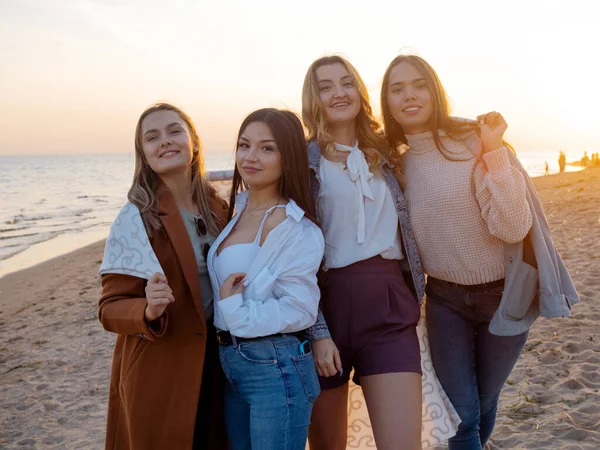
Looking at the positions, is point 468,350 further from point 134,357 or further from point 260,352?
point 134,357

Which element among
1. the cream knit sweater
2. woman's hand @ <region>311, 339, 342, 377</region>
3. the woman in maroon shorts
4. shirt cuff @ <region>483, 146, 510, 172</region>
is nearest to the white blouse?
the woman in maroon shorts

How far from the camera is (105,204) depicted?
88.8ft

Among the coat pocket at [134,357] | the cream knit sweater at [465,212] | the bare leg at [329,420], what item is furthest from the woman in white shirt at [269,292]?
the cream knit sweater at [465,212]

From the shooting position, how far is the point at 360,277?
2.76m

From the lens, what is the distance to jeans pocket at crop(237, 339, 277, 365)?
7.50 feet

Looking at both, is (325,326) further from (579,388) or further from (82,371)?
(82,371)

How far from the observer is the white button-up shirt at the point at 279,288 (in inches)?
88.6

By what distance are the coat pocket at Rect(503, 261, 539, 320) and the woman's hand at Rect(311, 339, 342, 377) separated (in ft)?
3.01

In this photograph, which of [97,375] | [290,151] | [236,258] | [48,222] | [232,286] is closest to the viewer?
[232,286]

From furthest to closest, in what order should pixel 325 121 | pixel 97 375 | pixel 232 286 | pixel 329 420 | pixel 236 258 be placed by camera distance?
pixel 97 375
pixel 325 121
pixel 329 420
pixel 236 258
pixel 232 286

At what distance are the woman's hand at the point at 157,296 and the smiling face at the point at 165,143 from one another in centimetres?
70

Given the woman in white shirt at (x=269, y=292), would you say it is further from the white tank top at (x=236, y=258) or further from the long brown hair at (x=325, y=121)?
the long brown hair at (x=325, y=121)

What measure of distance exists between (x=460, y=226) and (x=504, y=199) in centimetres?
28

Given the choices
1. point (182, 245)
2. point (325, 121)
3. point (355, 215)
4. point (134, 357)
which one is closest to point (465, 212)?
point (355, 215)
